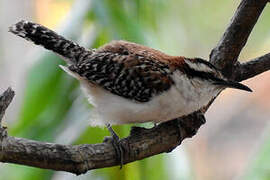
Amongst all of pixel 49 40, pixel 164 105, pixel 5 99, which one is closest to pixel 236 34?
pixel 164 105

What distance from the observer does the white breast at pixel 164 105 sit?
213 cm

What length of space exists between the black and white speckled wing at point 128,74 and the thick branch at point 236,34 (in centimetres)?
21

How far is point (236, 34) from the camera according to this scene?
6.97 ft

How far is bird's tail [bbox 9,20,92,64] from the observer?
230cm

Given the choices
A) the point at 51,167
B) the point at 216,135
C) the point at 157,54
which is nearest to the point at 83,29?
the point at 157,54

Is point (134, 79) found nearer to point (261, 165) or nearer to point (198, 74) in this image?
point (198, 74)

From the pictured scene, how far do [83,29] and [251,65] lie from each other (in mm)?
791

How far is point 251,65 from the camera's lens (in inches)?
85.4

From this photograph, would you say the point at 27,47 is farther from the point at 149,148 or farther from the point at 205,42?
the point at 149,148

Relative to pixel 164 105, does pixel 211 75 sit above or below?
above

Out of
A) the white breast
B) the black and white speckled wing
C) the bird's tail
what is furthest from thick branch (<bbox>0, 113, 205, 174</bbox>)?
the bird's tail

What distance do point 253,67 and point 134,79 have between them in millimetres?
460

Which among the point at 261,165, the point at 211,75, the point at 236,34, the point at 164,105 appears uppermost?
the point at 236,34

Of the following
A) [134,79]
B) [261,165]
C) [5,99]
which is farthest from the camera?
[134,79]
